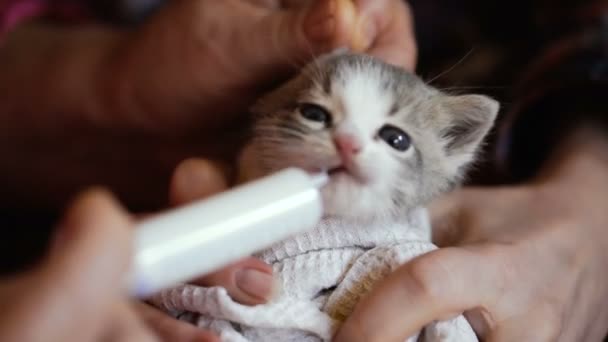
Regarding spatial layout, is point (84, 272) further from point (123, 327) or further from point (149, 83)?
point (149, 83)

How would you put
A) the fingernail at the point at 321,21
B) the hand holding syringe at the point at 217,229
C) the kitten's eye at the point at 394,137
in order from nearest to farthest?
the hand holding syringe at the point at 217,229, the kitten's eye at the point at 394,137, the fingernail at the point at 321,21

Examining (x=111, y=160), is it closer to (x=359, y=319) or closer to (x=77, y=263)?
(x=359, y=319)

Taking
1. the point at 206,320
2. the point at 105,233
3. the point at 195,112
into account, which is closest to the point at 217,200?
the point at 105,233

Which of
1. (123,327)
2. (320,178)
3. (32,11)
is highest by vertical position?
(32,11)

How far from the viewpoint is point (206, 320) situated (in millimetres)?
767

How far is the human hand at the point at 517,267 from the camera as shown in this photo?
759 millimetres

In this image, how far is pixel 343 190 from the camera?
2.59ft

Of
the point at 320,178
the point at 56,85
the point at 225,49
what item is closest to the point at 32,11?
the point at 56,85

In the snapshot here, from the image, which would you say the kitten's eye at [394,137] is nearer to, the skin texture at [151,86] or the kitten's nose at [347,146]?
the kitten's nose at [347,146]

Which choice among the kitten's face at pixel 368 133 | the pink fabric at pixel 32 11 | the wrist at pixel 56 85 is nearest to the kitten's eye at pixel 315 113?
the kitten's face at pixel 368 133

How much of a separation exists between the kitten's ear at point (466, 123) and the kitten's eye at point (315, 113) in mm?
202

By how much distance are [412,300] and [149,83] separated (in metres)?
0.77

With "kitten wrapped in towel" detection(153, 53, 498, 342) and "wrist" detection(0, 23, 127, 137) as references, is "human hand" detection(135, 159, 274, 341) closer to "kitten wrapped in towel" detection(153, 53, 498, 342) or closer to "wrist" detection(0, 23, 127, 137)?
"kitten wrapped in towel" detection(153, 53, 498, 342)

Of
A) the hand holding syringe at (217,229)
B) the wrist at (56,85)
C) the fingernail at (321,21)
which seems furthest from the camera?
the wrist at (56,85)
